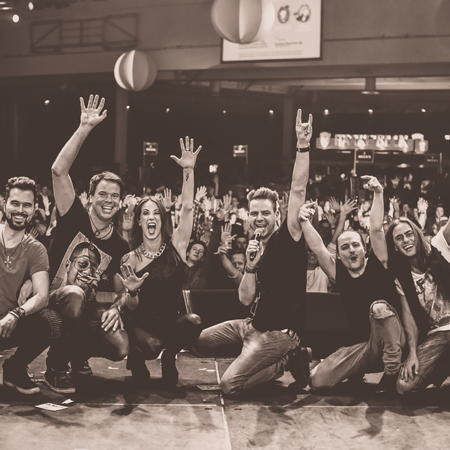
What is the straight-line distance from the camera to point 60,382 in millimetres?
3705

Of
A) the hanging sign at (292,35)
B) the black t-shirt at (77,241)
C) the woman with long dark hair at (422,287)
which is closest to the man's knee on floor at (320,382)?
the woman with long dark hair at (422,287)

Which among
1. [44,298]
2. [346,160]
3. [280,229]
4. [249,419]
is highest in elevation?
[346,160]

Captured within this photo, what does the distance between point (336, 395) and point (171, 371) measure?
3.32 ft

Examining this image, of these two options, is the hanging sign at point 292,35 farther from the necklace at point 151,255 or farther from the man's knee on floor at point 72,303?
the man's knee on floor at point 72,303

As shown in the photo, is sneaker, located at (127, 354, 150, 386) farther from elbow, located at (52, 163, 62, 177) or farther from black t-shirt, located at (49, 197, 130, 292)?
elbow, located at (52, 163, 62, 177)

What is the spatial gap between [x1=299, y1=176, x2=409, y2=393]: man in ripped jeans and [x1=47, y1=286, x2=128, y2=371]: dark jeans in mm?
1242

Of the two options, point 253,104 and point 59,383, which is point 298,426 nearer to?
point 59,383

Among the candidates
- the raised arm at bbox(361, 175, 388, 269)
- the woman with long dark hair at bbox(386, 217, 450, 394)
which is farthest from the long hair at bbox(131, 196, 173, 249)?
the woman with long dark hair at bbox(386, 217, 450, 394)

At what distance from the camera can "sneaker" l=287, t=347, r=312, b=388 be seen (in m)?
3.92

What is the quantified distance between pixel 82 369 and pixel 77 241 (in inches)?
33.0

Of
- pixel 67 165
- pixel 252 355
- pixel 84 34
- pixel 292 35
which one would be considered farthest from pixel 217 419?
pixel 84 34

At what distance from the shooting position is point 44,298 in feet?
11.9

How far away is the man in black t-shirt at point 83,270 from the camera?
374 cm

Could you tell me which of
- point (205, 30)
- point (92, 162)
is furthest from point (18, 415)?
point (92, 162)
